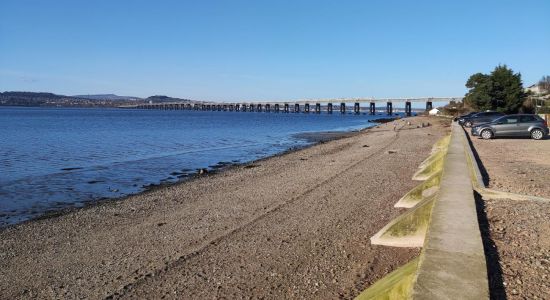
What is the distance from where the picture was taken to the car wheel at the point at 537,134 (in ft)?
88.1

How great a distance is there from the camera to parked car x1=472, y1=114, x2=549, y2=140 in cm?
2705

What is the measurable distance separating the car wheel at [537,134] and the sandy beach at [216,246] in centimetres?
1677

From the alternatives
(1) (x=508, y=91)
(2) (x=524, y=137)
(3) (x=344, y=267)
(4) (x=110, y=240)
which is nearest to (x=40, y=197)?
(4) (x=110, y=240)

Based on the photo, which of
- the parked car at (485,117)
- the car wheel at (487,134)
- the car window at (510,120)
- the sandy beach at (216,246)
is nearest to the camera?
the sandy beach at (216,246)

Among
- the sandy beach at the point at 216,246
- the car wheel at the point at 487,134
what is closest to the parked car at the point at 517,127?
the car wheel at the point at 487,134

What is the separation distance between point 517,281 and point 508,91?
2262 inches

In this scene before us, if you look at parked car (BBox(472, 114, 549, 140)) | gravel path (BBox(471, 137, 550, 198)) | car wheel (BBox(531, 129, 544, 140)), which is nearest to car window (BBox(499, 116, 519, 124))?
parked car (BBox(472, 114, 549, 140))

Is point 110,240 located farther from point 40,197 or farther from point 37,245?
point 40,197

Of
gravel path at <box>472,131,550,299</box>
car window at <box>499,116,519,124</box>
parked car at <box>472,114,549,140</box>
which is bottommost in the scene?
gravel path at <box>472,131,550,299</box>

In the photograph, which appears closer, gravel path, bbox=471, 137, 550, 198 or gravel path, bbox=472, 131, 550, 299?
gravel path, bbox=472, 131, 550, 299

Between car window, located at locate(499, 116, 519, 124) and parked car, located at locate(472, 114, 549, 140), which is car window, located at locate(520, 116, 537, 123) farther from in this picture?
car window, located at locate(499, 116, 519, 124)

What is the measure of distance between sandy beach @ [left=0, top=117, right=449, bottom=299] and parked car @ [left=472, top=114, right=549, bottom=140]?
1635cm

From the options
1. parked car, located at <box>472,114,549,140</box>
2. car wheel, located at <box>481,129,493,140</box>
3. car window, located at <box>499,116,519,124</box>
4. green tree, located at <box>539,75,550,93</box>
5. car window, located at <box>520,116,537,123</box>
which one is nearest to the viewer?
parked car, located at <box>472,114,549,140</box>

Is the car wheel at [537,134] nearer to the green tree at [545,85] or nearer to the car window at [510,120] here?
the car window at [510,120]
